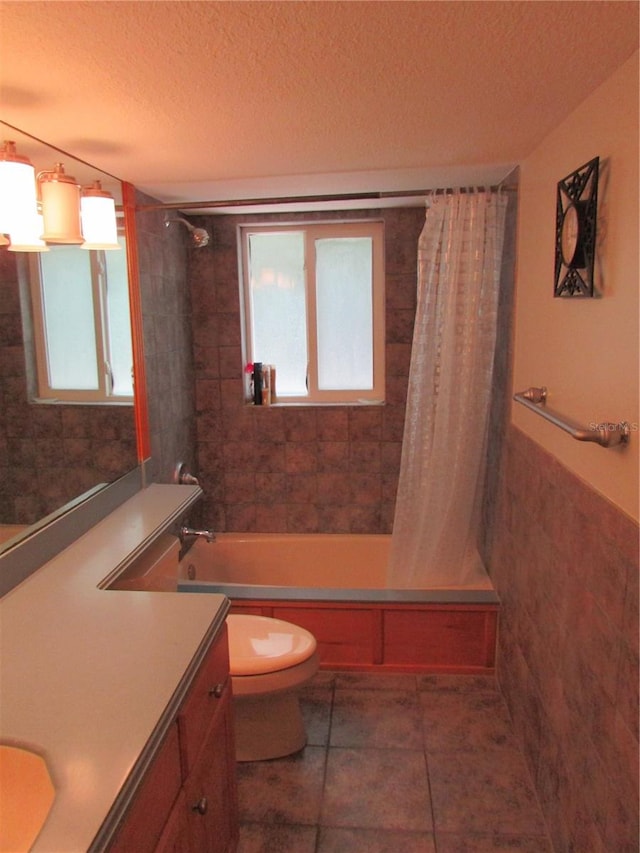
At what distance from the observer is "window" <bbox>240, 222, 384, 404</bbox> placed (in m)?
3.29

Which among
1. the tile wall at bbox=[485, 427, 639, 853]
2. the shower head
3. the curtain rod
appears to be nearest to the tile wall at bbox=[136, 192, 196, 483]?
the shower head

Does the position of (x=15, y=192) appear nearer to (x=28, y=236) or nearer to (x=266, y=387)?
(x=28, y=236)

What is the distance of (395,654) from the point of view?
268 centimetres

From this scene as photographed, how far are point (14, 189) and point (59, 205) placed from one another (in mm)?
197

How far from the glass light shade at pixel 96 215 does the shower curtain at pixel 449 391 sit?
47.7 inches

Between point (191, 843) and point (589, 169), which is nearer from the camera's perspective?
point (191, 843)

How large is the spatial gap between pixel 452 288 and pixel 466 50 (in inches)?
50.2

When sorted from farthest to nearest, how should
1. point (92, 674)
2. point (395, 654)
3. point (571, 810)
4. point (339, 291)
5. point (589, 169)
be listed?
1. point (339, 291)
2. point (395, 654)
3. point (571, 810)
4. point (589, 169)
5. point (92, 674)

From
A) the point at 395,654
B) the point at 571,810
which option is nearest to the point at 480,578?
the point at 395,654

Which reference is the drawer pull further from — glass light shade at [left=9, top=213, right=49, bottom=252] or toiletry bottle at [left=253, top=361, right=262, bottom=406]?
toiletry bottle at [left=253, top=361, right=262, bottom=406]

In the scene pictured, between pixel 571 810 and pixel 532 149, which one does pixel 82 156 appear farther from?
pixel 571 810

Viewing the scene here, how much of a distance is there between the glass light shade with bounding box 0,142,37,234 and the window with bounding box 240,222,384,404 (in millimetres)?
1811

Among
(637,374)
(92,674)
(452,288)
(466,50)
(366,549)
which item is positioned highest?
(466,50)

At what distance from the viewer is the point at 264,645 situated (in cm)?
213
